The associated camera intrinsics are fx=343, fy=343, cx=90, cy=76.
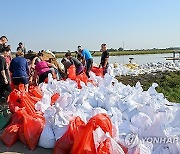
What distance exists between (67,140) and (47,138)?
423 millimetres

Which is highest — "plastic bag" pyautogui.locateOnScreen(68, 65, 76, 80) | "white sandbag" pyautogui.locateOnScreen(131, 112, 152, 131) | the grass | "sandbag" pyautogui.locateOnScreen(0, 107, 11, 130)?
Result: "plastic bag" pyautogui.locateOnScreen(68, 65, 76, 80)

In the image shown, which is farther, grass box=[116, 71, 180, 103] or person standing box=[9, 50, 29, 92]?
grass box=[116, 71, 180, 103]

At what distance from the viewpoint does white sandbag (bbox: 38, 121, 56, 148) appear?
451 cm

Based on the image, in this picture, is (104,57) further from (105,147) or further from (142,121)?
(105,147)

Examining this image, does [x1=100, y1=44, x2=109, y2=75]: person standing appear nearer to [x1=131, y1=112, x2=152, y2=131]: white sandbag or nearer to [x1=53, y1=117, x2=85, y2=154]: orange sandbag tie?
[x1=131, y1=112, x2=152, y2=131]: white sandbag

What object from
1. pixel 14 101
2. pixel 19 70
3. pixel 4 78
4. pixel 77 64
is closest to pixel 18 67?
pixel 19 70

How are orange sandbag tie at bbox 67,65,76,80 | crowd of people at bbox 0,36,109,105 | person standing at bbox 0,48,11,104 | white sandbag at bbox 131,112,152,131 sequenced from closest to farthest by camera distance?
white sandbag at bbox 131,112,152,131
person standing at bbox 0,48,11,104
crowd of people at bbox 0,36,109,105
orange sandbag tie at bbox 67,65,76,80

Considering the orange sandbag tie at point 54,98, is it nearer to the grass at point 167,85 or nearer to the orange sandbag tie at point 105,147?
the orange sandbag tie at point 105,147

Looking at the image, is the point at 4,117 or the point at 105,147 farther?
the point at 4,117

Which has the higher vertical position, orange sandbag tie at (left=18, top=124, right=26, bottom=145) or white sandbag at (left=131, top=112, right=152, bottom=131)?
white sandbag at (left=131, top=112, right=152, bottom=131)

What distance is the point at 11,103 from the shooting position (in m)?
5.73

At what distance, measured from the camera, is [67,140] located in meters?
4.20

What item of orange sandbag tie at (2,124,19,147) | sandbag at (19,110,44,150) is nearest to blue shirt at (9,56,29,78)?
sandbag at (19,110,44,150)

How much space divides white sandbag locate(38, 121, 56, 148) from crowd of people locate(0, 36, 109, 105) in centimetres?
243
